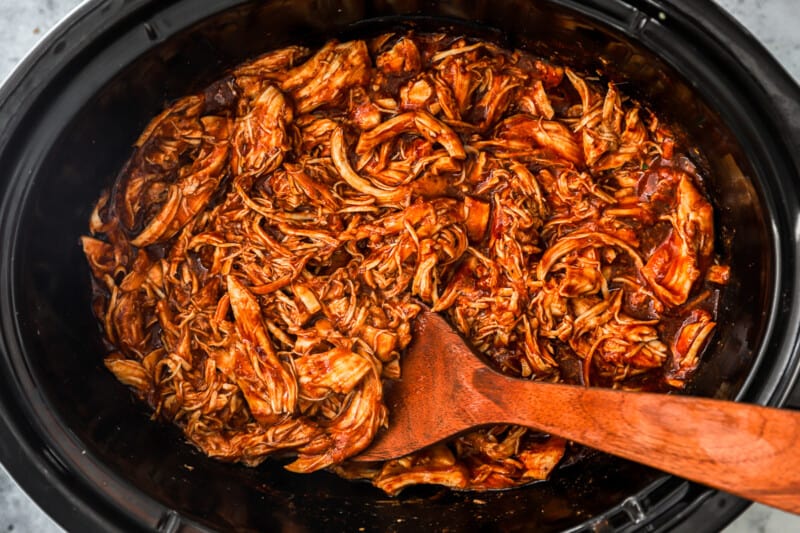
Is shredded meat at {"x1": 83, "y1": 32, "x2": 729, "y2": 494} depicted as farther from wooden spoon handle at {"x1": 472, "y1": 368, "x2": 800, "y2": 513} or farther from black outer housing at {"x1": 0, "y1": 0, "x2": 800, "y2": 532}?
wooden spoon handle at {"x1": 472, "y1": 368, "x2": 800, "y2": 513}

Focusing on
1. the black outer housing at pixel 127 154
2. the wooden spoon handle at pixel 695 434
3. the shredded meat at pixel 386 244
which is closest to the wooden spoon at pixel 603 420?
the wooden spoon handle at pixel 695 434

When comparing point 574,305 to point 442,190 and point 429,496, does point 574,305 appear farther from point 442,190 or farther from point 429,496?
point 429,496

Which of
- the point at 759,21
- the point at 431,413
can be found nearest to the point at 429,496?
the point at 431,413

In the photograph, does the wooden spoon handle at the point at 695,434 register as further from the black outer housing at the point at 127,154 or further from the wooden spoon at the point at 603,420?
the black outer housing at the point at 127,154

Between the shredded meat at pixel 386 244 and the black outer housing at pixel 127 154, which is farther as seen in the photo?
the shredded meat at pixel 386 244

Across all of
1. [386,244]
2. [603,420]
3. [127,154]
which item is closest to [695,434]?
[603,420]
